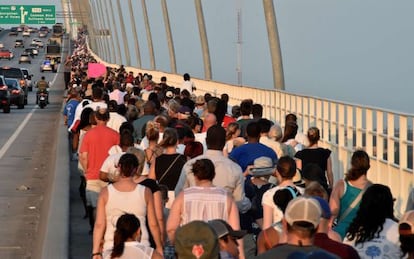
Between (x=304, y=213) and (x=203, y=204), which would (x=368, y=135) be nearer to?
(x=203, y=204)

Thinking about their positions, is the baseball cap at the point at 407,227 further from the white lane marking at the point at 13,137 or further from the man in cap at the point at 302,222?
the white lane marking at the point at 13,137

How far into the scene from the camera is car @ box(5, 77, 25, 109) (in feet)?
203

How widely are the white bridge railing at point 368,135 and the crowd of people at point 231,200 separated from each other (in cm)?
139

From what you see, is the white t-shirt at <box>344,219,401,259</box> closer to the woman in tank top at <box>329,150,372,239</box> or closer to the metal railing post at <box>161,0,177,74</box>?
the woman in tank top at <box>329,150,372,239</box>

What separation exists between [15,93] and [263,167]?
50.0 meters

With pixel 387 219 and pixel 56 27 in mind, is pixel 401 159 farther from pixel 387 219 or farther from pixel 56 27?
pixel 56 27

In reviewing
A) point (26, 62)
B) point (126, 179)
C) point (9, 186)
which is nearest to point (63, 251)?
point (126, 179)

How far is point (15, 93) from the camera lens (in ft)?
205

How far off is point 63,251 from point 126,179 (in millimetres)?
3197

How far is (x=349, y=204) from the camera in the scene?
11195 millimetres

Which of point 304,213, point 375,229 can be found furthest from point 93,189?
point 304,213

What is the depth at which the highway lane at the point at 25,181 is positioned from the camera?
17339 millimetres

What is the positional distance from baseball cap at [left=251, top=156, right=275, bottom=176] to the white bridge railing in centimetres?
365

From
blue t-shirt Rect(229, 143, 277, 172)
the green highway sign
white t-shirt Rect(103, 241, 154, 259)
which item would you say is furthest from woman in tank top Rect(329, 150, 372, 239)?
the green highway sign
